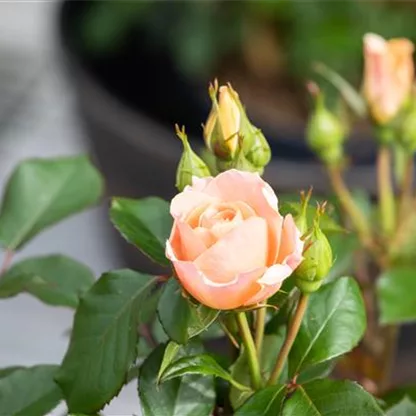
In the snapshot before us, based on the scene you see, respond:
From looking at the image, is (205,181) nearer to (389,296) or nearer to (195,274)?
(195,274)

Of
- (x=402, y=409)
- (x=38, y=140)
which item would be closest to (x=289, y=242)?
(x=402, y=409)

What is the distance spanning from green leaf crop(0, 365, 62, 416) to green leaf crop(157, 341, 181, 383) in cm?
7

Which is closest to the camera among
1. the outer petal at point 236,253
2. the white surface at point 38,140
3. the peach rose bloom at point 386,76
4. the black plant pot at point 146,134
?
A: the outer petal at point 236,253

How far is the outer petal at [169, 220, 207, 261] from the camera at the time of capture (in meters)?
0.32

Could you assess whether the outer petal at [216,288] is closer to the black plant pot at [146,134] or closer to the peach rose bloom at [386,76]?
the peach rose bloom at [386,76]

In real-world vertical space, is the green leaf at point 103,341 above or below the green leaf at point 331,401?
above

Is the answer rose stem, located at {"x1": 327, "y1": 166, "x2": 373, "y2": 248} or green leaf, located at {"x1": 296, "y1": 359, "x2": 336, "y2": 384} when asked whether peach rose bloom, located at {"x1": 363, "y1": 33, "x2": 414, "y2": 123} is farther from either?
green leaf, located at {"x1": 296, "y1": 359, "x2": 336, "y2": 384}

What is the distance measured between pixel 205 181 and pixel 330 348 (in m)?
0.09

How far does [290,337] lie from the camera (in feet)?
1.22

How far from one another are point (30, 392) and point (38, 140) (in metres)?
0.96

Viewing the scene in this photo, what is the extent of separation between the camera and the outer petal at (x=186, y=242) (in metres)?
0.32

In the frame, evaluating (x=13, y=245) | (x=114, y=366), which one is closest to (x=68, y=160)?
(x=13, y=245)

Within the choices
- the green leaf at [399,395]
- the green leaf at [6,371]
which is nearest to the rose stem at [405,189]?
the green leaf at [399,395]

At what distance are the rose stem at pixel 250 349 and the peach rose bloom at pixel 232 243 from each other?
0.07ft
